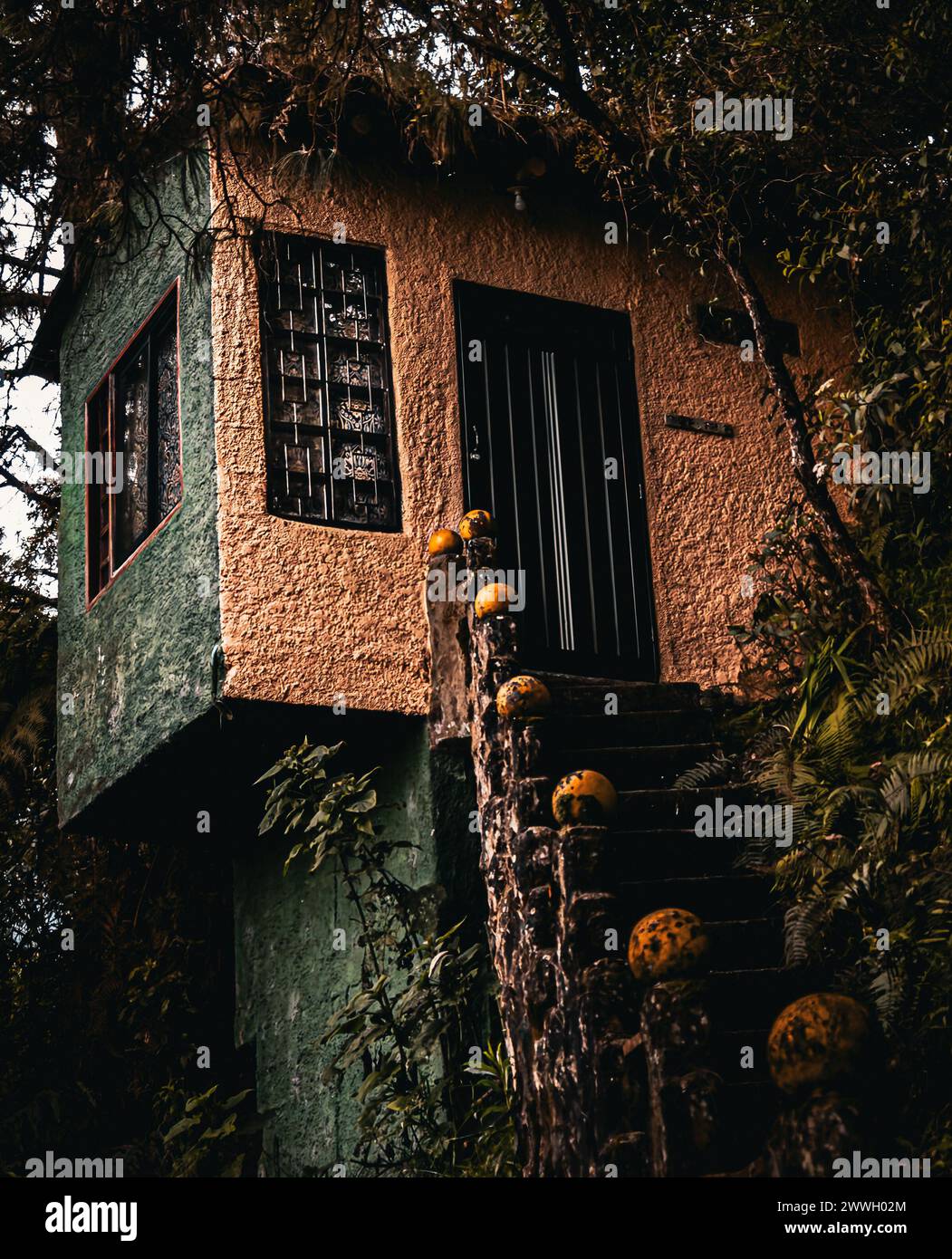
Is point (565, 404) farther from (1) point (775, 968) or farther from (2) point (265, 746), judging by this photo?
(1) point (775, 968)

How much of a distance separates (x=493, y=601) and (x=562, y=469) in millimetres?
2449

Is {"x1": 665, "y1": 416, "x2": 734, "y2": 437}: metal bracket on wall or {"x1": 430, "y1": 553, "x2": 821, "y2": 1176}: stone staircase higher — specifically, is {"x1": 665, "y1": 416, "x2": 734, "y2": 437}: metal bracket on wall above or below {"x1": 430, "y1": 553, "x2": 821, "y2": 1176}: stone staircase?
above

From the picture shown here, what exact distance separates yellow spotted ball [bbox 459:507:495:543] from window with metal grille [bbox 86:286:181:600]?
207 cm

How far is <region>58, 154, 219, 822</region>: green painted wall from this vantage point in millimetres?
8727

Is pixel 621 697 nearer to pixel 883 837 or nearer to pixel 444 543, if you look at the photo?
pixel 444 543

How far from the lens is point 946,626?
7.61 metres

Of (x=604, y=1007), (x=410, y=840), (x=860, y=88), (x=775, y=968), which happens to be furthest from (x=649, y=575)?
(x=604, y=1007)

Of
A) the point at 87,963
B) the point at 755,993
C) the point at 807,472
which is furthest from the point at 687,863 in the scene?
the point at 87,963

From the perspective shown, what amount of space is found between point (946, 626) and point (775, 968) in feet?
7.22

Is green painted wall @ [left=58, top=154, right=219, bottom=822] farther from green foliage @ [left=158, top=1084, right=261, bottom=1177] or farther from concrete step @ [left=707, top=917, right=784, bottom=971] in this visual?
concrete step @ [left=707, top=917, right=784, bottom=971]

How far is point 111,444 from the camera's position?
1042cm

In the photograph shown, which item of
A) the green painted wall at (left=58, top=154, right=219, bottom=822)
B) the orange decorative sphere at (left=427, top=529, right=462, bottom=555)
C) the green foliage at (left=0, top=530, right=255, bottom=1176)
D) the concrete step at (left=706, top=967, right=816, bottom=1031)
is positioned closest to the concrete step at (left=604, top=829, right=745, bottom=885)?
the concrete step at (left=706, top=967, right=816, bottom=1031)

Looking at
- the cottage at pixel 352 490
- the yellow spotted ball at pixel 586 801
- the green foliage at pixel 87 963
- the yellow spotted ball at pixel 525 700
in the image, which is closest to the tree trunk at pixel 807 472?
the cottage at pixel 352 490

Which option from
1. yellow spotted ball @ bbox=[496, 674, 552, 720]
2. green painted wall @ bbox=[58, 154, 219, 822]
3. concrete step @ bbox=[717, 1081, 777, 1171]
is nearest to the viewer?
concrete step @ bbox=[717, 1081, 777, 1171]
